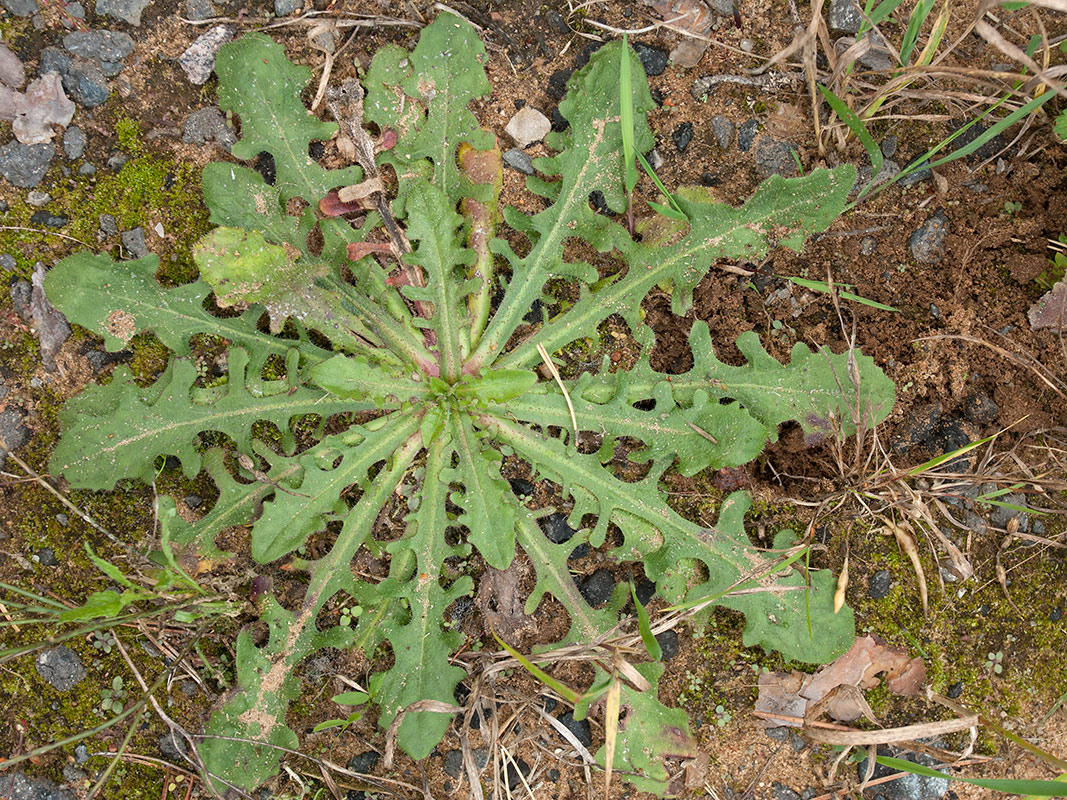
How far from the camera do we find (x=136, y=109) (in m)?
3.49

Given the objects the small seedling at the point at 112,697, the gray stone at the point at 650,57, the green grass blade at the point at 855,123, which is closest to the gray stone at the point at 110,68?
the gray stone at the point at 650,57

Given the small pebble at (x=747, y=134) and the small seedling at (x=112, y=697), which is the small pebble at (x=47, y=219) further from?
the small pebble at (x=747, y=134)

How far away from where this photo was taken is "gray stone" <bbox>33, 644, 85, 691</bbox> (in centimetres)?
343

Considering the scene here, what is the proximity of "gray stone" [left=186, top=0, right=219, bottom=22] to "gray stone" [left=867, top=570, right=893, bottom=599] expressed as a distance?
389 cm

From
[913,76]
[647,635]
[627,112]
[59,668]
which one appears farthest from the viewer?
[59,668]

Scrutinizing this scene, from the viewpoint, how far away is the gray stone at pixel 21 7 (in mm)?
3381

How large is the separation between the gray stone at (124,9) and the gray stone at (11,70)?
407mm

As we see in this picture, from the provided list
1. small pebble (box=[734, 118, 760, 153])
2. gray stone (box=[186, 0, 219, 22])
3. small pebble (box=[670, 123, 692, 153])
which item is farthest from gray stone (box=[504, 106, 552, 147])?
gray stone (box=[186, 0, 219, 22])

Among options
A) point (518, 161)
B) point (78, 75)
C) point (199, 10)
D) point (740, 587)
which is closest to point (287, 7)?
point (199, 10)

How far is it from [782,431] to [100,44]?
348 centimetres

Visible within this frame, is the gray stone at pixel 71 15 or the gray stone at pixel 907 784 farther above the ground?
the gray stone at pixel 71 15

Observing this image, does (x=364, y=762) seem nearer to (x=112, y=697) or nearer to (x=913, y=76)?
(x=112, y=697)

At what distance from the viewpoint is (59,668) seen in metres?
3.44

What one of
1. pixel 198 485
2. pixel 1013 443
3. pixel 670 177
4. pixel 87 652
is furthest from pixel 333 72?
pixel 1013 443
